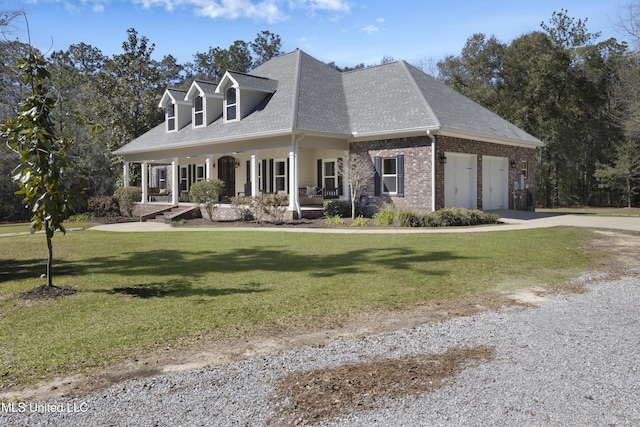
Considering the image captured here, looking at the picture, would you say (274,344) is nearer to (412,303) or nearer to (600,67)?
(412,303)

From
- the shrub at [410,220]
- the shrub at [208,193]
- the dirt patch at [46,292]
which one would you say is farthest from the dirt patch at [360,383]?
the shrub at [208,193]

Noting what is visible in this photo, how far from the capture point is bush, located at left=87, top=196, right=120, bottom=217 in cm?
2677

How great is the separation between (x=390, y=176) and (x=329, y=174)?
4157 millimetres

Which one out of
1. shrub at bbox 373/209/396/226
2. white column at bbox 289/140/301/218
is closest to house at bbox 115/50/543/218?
white column at bbox 289/140/301/218

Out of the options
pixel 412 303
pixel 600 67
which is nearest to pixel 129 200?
pixel 412 303

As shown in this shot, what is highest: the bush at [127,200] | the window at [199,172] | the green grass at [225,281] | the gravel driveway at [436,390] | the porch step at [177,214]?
the window at [199,172]

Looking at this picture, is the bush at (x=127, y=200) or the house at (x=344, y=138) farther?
the bush at (x=127, y=200)

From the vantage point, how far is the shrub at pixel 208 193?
2219 centimetres

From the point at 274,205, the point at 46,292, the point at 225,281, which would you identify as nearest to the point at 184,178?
the point at 274,205

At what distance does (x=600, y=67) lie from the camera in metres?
36.3

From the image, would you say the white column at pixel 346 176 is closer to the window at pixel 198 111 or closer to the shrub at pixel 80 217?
the window at pixel 198 111

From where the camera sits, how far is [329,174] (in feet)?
78.5

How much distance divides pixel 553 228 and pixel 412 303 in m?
11.2

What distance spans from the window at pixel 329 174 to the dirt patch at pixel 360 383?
62.2ft
